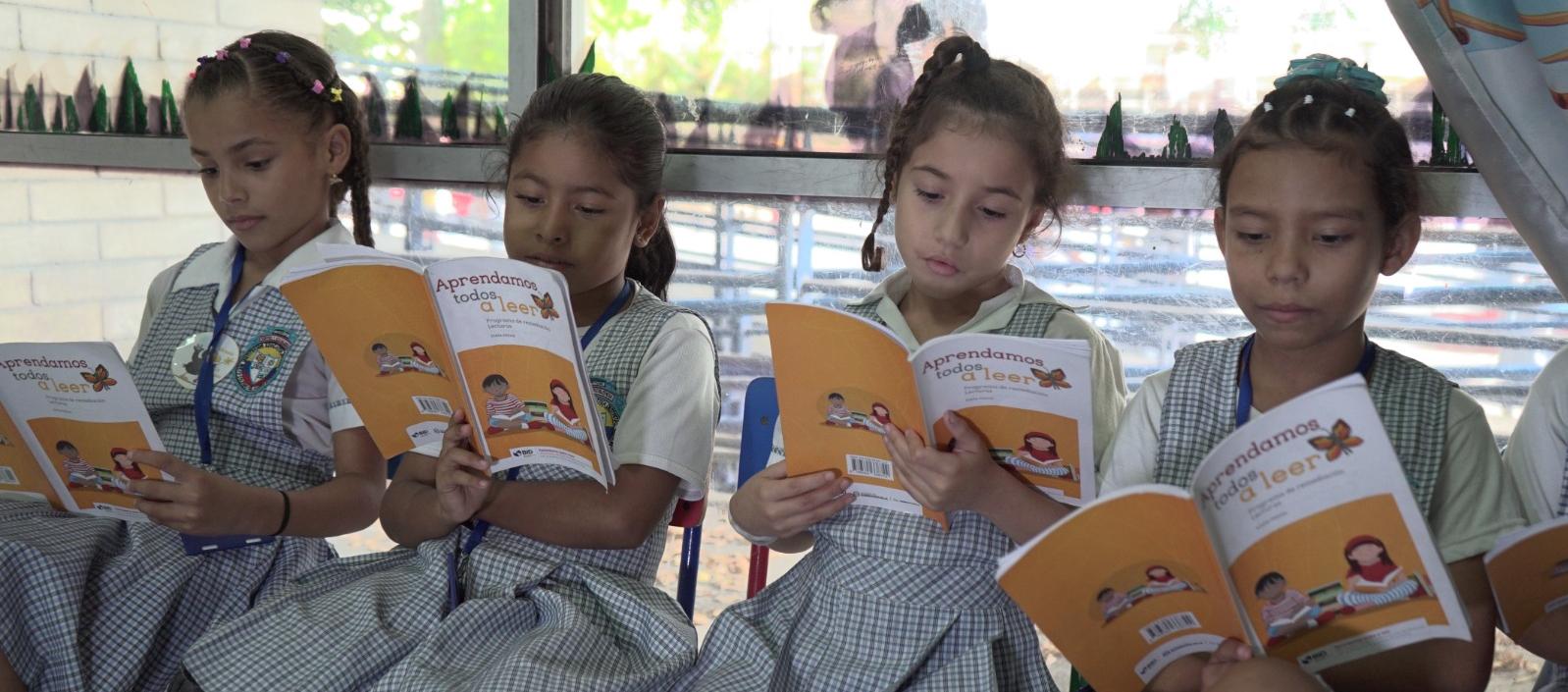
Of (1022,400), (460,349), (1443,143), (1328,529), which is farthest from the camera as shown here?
(1443,143)

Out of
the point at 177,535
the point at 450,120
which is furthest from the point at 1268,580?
the point at 450,120

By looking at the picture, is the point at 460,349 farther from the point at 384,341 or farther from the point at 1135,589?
the point at 1135,589

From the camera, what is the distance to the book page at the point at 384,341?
163cm

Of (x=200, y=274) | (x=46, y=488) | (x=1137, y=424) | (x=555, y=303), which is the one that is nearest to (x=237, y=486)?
(x=46, y=488)

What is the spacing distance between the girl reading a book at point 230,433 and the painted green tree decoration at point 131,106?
2.18 ft

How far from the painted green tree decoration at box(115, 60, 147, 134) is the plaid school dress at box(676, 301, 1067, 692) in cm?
181

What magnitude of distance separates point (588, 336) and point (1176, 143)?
3.02 feet

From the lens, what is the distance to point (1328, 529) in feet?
3.77

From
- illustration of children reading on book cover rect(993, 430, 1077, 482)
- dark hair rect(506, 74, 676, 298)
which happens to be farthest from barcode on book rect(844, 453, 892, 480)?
dark hair rect(506, 74, 676, 298)

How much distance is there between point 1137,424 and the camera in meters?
1.66

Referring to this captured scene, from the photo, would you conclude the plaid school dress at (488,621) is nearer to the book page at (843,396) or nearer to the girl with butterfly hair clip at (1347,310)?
the book page at (843,396)

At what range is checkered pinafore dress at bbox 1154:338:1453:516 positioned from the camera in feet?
5.01

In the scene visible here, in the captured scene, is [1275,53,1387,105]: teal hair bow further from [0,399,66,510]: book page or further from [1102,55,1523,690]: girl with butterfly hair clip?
[0,399,66,510]: book page

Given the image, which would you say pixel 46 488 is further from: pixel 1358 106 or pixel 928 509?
pixel 1358 106
